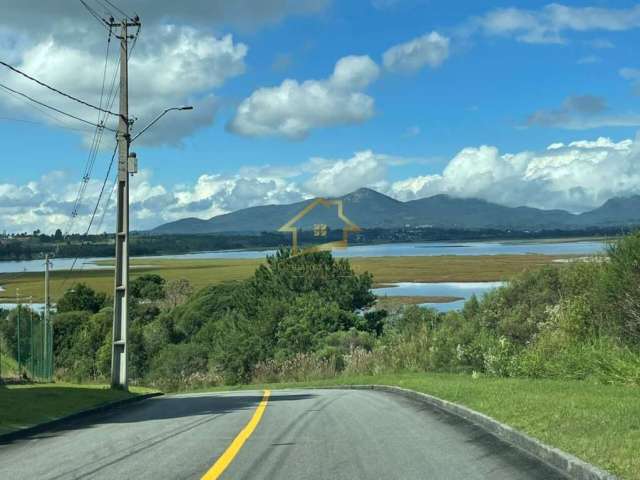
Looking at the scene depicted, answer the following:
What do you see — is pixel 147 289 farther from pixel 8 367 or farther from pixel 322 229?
pixel 8 367

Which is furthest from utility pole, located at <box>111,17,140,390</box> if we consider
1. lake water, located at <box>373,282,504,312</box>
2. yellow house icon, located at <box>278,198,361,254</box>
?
lake water, located at <box>373,282,504,312</box>

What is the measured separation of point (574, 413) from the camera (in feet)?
34.0

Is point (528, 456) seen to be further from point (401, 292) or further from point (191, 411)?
point (401, 292)

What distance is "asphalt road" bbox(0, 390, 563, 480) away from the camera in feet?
27.4

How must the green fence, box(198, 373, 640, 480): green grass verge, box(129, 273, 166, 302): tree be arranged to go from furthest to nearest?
box(129, 273, 166, 302): tree
the green fence
box(198, 373, 640, 480): green grass verge

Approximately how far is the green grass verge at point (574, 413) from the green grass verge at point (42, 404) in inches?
310

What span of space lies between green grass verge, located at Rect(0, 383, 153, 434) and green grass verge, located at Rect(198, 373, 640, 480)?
787cm

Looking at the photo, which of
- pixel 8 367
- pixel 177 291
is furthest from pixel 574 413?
pixel 177 291

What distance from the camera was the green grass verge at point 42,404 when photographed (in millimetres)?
13969

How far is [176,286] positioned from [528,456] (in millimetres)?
116381

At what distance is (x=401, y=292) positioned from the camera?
90188mm

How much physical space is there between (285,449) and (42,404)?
341 inches

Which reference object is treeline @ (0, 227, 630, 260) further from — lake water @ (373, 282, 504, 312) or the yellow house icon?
lake water @ (373, 282, 504, 312)

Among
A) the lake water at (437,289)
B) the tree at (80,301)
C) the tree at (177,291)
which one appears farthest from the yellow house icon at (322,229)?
the tree at (80,301)
